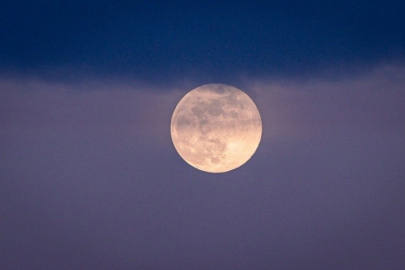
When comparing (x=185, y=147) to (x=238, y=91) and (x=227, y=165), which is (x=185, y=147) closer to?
(x=227, y=165)

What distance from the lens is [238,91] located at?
15.9 m

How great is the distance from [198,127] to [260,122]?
103 inches

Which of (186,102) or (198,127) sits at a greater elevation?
(186,102)

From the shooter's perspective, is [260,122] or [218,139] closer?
[218,139]

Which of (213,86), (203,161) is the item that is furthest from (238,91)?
(203,161)

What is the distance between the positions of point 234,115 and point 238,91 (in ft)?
3.83

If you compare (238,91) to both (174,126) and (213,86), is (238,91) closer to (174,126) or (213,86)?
(213,86)

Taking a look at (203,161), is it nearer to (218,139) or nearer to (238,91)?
(218,139)

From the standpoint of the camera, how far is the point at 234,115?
50.2 feet

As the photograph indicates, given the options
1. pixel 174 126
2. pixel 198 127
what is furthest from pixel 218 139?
pixel 174 126

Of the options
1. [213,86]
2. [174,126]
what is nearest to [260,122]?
[213,86]

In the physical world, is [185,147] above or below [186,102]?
below

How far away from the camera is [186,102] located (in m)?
15.8

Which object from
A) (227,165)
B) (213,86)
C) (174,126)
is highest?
(213,86)
